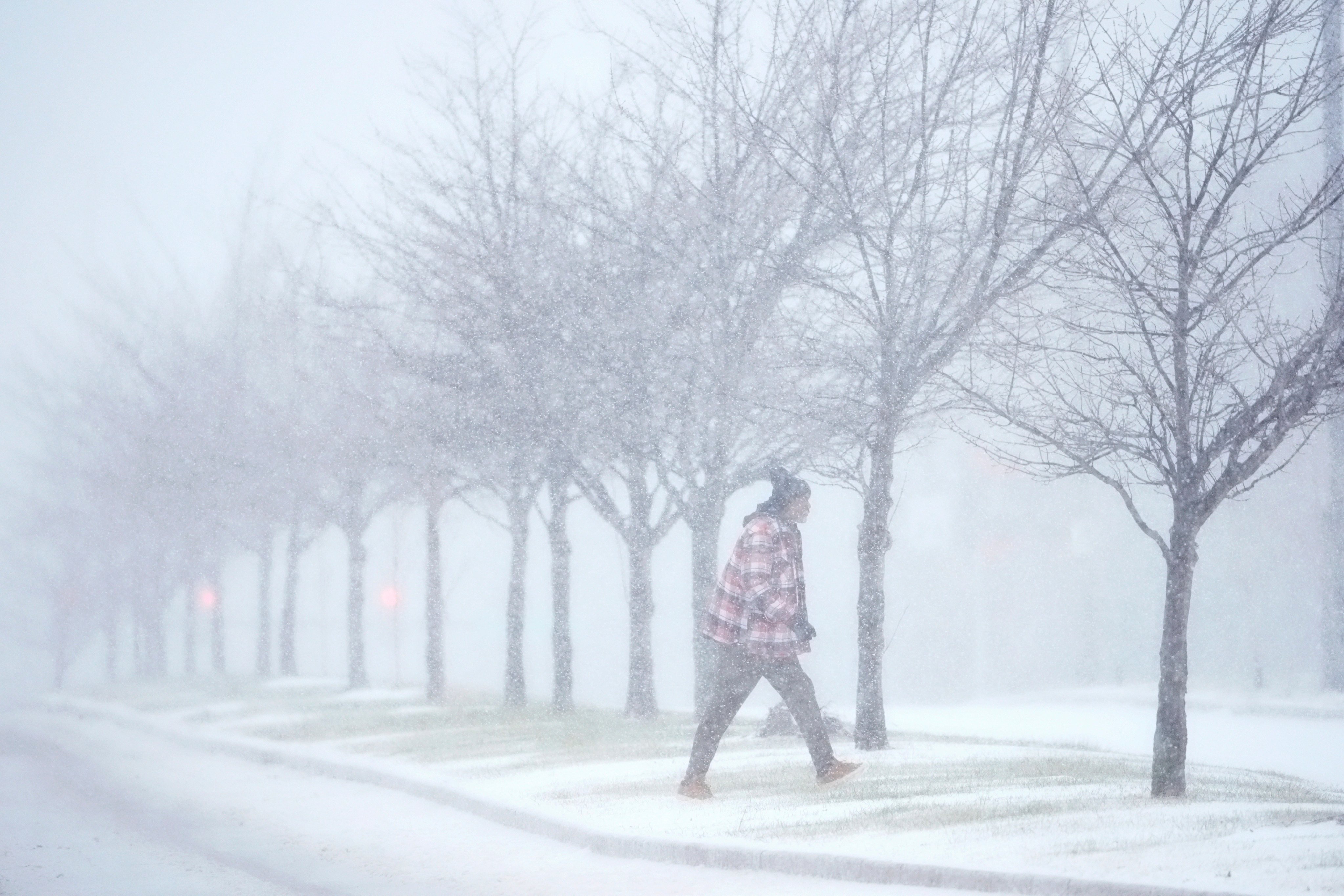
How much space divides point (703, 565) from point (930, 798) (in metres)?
7.62

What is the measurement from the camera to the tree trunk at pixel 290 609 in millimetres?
29125

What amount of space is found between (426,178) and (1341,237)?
10968 mm

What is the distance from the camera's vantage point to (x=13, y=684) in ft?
234

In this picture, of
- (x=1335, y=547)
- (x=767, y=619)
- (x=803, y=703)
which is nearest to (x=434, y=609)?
(x=1335, y=547)

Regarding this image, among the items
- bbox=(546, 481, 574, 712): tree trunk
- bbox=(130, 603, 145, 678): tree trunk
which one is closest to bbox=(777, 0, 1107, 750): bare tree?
bbox=(546, 481, 574, 712): tree trunk

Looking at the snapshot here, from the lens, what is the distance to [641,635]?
18.5m

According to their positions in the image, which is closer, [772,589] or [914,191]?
[772,589]

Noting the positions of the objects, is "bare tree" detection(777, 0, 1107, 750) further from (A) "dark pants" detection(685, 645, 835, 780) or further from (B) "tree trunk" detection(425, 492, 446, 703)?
(B) "tree trunk" detection(425, 492, 446, 703)

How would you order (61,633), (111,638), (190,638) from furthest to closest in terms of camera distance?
(61,633) < (111,638) < (190,638)

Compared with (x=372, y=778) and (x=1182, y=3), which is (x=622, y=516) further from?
(x=1182, y=3)

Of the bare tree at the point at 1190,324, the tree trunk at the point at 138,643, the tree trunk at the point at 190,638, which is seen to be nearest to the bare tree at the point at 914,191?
the bare tree at the point at 1190,324

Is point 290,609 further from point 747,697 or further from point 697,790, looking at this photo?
point 747,697

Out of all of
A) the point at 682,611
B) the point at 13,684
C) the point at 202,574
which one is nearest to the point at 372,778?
the point at 202,574

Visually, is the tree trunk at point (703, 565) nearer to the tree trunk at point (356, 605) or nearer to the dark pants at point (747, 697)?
the dark pants at point (747, 697)
